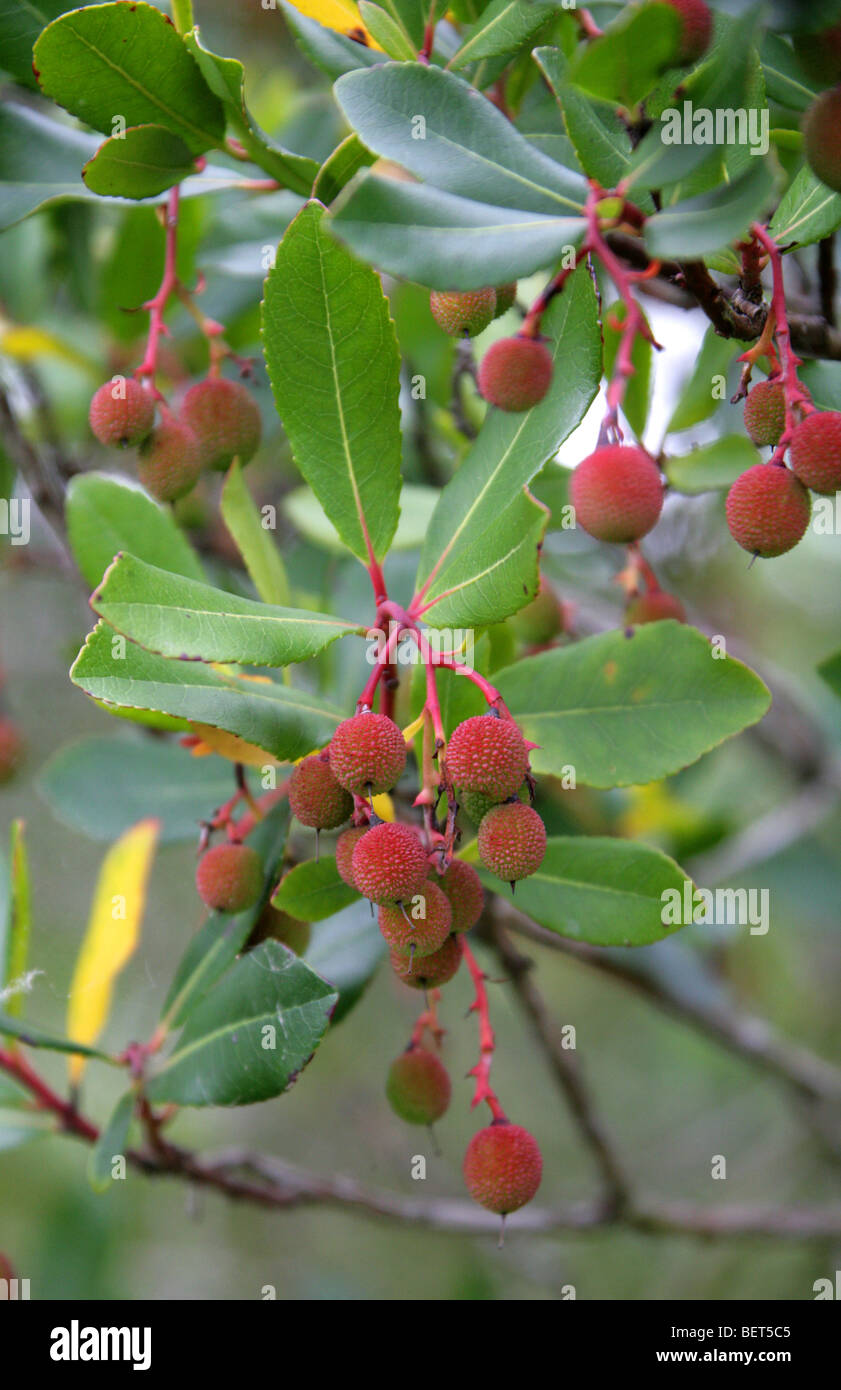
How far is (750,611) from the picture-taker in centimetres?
366

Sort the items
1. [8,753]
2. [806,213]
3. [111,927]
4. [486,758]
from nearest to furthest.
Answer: [486,758] < [806,213] < [111,927] < [8,753]

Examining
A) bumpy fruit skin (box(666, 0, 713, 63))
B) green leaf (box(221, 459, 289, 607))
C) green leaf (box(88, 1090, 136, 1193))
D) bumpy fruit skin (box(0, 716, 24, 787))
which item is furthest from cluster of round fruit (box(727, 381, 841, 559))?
bumpy fruit skin (box(0, 716, 24, 787))

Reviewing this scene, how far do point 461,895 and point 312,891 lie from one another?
17 cm

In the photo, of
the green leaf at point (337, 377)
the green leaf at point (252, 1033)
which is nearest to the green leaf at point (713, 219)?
the green leaf at point (337, 377)

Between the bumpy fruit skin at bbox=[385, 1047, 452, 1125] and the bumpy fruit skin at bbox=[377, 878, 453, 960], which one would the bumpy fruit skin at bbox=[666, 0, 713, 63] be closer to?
the bumpy fruit skin at bbox=[377, 878, 453, 960]

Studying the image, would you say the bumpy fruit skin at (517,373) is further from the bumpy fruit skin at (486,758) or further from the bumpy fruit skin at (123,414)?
the bumpy fruit skin at (123,414)

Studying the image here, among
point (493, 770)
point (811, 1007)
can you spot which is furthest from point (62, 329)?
point (811, 1007)

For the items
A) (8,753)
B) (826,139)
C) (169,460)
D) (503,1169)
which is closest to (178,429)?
(169,460)

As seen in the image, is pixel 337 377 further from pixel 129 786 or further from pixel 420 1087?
pixel 129 786

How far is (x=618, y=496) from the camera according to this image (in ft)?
2.72

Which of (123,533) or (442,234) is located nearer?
(442,234)

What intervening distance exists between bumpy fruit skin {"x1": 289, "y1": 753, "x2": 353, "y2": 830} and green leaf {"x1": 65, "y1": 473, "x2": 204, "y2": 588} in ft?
1.30

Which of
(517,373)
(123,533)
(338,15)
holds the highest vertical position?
(338,15)
